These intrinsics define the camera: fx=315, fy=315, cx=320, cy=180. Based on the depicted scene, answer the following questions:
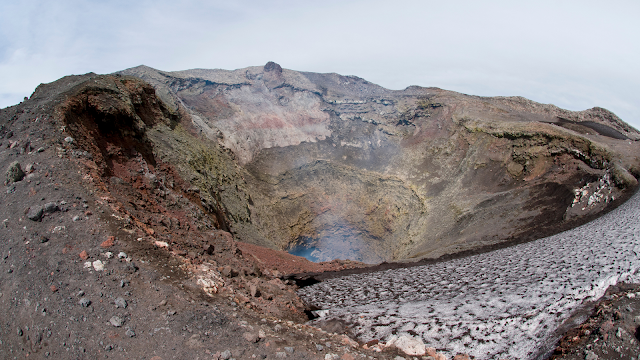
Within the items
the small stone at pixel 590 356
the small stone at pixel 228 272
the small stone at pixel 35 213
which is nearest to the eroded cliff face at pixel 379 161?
the small stone at pixel 228 272

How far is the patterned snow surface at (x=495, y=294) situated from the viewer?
516 centimetres


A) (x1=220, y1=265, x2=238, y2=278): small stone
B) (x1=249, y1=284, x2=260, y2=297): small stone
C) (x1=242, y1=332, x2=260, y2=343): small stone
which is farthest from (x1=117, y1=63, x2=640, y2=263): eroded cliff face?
(x1=242, y1=332, x2=260, y2=343): small stone

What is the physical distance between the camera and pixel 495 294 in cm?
675

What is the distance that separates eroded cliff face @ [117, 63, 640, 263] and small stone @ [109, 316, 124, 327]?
10.5 meters

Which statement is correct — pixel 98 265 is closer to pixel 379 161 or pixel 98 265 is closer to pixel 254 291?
pixel 254 291

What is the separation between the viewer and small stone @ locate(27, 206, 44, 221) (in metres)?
6.59

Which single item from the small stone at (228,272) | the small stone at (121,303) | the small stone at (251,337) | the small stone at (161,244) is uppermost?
the small stone at (161,244)

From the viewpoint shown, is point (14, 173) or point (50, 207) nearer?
point (50, 207)

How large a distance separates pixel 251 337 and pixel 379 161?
2644 cm

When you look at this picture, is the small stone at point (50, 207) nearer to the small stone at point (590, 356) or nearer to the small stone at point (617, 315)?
the small stone at point (590, 356)

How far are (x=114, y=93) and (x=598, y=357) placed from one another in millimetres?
16664

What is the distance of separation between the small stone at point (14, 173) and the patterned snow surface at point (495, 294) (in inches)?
309

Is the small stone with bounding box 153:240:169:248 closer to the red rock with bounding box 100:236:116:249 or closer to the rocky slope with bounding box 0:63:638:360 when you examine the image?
the rocky slope with bounding box 0:63:638:360

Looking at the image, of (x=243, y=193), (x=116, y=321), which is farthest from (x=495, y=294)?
(x=243, y=193)
